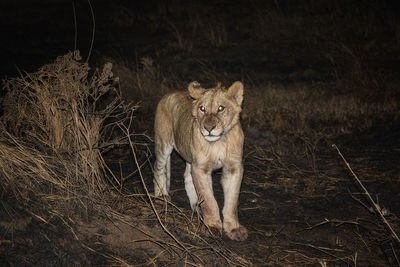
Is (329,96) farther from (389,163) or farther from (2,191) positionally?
(2,191)

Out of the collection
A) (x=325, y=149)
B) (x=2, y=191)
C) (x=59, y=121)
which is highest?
(x=59, y=121)

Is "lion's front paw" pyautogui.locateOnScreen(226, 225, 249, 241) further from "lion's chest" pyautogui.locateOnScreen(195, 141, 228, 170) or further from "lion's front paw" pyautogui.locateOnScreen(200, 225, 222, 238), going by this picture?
"lion's chest" pyautogui.locateOnScreen(195, 141, 228, 170)

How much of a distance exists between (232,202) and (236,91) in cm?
114

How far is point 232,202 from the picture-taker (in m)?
5.12

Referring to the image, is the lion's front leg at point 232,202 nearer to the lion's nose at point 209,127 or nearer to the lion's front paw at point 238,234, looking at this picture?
the lion's front paw at point 238,234

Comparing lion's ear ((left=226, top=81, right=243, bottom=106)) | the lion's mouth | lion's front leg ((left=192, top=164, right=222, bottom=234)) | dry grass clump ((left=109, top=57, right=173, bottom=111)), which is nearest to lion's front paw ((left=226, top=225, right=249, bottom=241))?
lion's front leg ((left=192, top=164, right=222, bottom=234))

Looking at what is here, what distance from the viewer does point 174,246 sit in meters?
4.59

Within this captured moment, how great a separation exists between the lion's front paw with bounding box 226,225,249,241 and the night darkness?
0.29 feet

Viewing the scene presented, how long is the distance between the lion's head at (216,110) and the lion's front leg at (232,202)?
1.48 ft

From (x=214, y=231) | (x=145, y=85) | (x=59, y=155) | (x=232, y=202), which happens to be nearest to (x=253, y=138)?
(x=145, y=85)

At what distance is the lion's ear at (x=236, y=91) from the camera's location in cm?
504

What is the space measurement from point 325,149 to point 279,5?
37.1ft

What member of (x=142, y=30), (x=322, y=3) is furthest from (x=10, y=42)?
(x=322, y=3)

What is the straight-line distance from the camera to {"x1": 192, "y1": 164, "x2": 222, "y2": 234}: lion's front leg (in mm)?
5125
